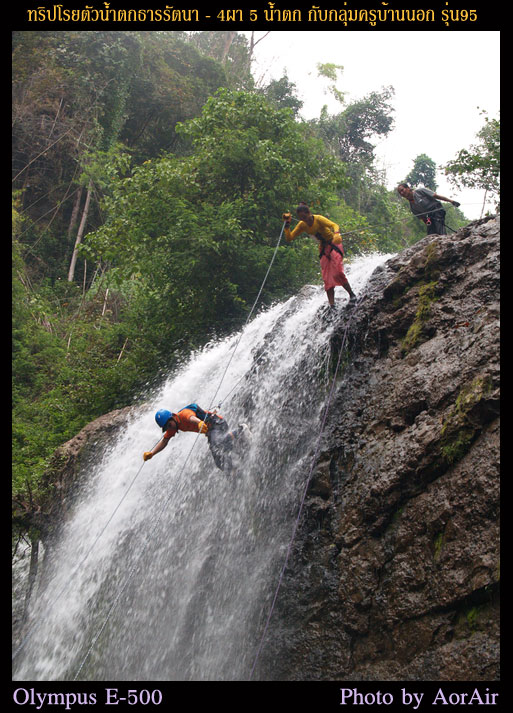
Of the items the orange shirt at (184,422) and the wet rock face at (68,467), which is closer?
the orange shirt at (184,422)

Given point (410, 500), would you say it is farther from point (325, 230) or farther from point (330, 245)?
point (325, 230)

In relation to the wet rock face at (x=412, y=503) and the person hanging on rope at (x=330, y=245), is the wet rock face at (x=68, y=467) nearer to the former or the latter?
the person hanging on rope at (x=330, y=245)

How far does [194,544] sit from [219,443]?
48.9 inches

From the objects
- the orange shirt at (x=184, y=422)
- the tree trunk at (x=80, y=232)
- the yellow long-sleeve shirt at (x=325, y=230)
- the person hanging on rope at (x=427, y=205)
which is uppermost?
the tree trunk at (x=80, y=232)

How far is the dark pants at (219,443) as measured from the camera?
6066 mm

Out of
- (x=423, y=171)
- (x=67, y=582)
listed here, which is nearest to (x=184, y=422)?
(x=67, y=582)

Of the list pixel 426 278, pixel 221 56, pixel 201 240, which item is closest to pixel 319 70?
pixel 221 56

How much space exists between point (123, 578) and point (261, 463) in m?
2.32

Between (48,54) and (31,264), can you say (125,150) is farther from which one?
(31,264)

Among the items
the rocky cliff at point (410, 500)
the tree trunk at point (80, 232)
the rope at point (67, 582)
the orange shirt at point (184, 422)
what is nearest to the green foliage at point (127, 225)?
the tree trunk at point (80, 232)

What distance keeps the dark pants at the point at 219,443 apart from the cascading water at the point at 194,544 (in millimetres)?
277

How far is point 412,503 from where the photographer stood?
13.8ft

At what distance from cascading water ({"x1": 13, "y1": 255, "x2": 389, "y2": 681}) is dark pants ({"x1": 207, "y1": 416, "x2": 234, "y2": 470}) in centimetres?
28
